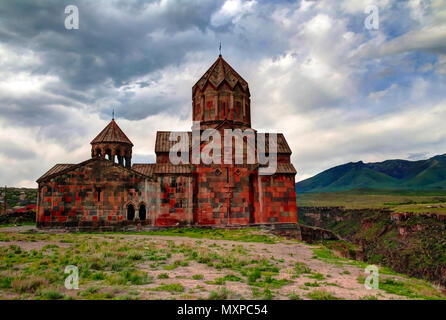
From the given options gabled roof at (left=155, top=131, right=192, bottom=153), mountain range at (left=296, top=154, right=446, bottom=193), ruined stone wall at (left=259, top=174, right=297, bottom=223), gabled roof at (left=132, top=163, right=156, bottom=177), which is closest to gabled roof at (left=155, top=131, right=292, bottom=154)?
gabled roof at (left=155, top=131, right=192, bottom=153)

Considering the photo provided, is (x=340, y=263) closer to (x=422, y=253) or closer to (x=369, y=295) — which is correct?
(x=369, y=295)

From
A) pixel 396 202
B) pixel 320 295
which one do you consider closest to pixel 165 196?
pixel 320 295

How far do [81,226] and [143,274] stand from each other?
11.6m

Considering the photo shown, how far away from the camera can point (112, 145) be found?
2245 centimetres

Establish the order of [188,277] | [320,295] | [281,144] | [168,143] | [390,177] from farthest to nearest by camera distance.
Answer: [390,177] → [281,144] → [168,143] → [188,277] → [320,295]

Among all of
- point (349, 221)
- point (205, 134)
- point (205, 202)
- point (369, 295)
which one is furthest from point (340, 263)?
point (349, 221)

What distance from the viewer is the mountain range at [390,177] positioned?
154 metres

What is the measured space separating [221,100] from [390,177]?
7068 inches

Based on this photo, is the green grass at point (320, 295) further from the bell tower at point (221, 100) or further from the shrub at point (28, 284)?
the bell tower at point (221, 100)

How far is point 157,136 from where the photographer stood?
65.4 feet

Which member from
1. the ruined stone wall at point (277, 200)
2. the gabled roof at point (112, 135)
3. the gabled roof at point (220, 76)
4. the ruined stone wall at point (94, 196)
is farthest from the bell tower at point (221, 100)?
the gabled roof at point (112, 135)

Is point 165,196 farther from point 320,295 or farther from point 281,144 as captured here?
point 320,295

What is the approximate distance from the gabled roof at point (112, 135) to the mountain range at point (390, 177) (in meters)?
151

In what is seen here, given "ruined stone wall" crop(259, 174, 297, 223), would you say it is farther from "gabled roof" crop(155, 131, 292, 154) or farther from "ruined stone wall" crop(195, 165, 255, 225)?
"gabled roof" crop(155, 131, 292, 154)
